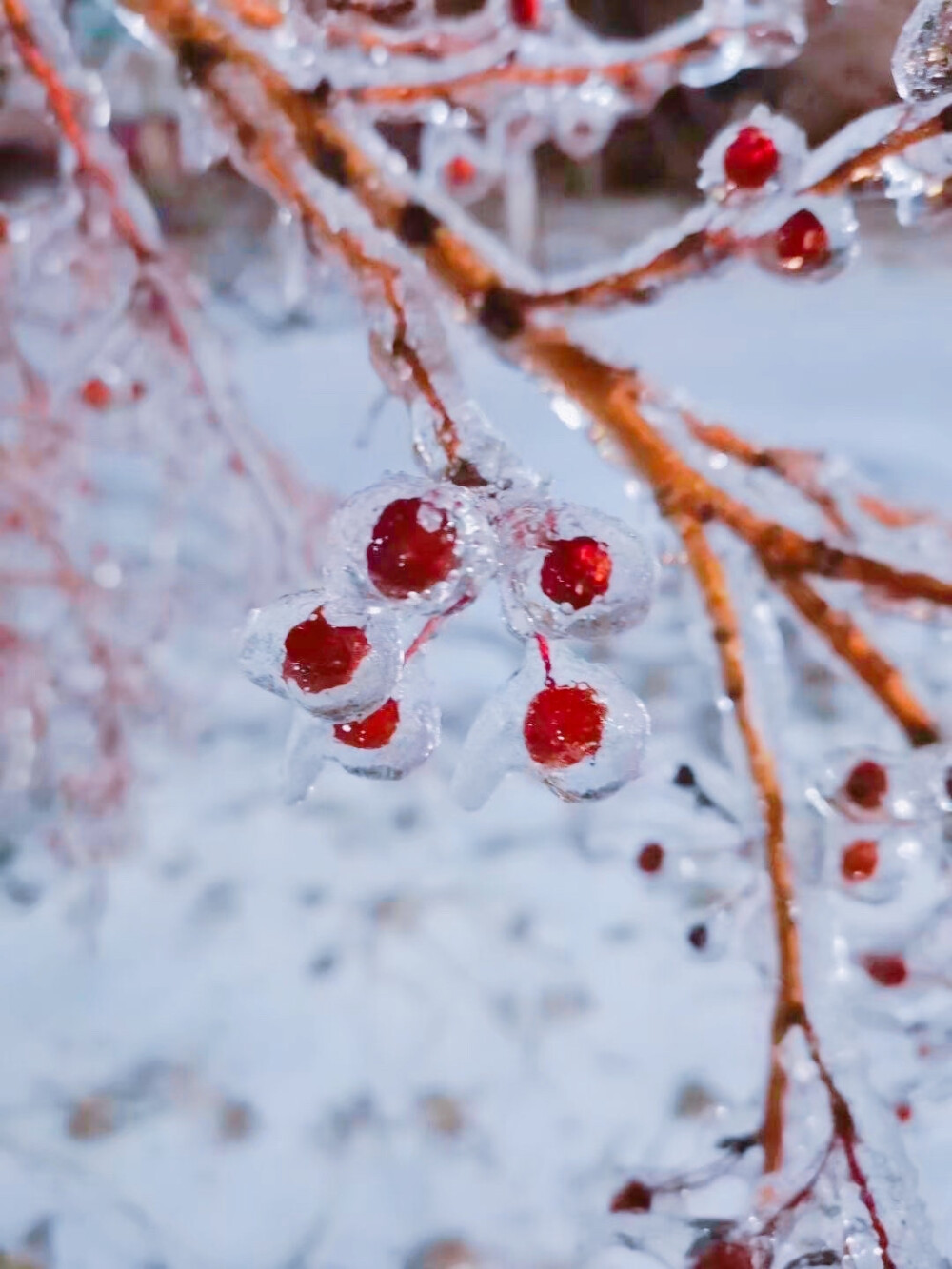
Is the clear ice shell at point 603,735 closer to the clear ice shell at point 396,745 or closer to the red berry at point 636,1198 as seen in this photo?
the clear ice shell at point 396,745

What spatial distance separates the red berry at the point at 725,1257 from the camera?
0.75m

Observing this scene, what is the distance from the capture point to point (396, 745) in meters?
0.53

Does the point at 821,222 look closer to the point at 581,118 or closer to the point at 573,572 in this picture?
the point at 573,572

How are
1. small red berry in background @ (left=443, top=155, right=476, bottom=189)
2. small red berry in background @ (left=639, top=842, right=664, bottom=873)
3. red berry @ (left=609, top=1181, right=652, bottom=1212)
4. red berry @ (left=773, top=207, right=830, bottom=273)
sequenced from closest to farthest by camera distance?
red berry @ (left=773, top=207, right=830, bottom=273) < red berry @ (left=609, top=1181, right=652, bottom=1212) < small red berry in background @ (left=639, top=842, right=664, bottom=873) < small red berry in background @ (left=443, top=155, right=476, bottom=189)

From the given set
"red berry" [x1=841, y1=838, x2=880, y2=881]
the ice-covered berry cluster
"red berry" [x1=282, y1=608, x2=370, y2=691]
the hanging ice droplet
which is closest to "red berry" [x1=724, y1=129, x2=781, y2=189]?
the hanging ice droplet

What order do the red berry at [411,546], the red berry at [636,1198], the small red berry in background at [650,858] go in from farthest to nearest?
1. the small red berry in background at [650,858]
2. the red berry at [636,1198]
3. the red berry at [411,546]

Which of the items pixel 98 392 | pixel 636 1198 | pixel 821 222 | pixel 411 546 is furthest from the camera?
pixel 98 392

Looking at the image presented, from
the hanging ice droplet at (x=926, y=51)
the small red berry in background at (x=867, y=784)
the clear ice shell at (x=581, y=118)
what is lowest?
the small red berry in background at (x=867, y=784)

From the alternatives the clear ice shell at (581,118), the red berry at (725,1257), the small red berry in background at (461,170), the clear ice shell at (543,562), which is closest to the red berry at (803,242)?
the clear ice shell at (543,562)

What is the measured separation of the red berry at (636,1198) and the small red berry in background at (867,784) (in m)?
0.39

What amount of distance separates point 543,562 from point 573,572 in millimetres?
15

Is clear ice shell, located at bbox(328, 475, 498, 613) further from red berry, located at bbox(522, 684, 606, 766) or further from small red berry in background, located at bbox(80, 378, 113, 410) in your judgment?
small red berry in background, located at bbox(80, 378, 113, 410)

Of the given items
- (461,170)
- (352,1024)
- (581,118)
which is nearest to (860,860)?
(461,170)

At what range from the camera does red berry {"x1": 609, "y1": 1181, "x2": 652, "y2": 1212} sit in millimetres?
855
